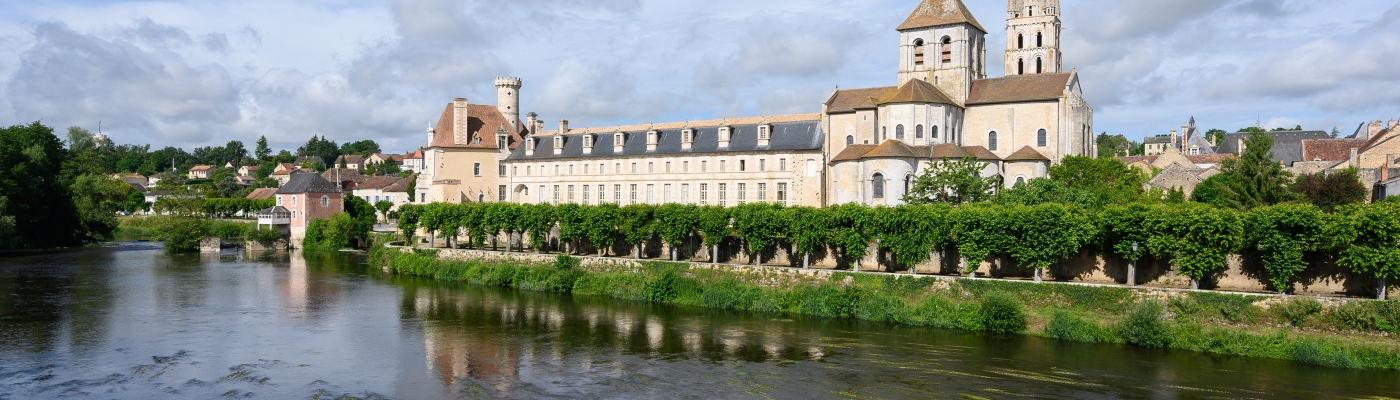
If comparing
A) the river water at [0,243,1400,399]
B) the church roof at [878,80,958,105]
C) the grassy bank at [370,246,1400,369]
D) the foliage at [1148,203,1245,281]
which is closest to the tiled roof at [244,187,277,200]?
the river water at [0,243,1400,399]

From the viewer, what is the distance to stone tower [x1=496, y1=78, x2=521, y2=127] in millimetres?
59969

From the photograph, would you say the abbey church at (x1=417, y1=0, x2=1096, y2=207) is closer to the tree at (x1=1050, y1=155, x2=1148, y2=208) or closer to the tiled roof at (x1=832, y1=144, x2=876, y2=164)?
the tiled roof at (x1=832, y1=144, x2=876, y2=164)

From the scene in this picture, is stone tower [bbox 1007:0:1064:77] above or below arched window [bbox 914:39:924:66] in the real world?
above

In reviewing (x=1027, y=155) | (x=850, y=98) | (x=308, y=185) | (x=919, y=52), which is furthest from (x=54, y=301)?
(x=1027, y=155)

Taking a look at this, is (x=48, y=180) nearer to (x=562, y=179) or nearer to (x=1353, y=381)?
(x=562, y=179)

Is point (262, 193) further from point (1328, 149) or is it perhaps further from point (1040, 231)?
point (1328, 149)

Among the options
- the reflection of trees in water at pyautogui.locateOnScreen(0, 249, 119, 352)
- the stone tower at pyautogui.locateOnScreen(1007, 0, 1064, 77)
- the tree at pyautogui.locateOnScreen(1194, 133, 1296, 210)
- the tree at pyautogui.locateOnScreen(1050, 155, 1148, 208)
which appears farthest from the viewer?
the stone tower at pyautogui.locateOnScreen(1007, 0, 1064, 77)

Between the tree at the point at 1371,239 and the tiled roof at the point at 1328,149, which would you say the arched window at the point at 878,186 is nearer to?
the tree at the point at 1371,239

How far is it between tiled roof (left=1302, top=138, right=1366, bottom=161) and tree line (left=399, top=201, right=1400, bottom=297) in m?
32.4

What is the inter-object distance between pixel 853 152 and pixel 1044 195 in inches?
375

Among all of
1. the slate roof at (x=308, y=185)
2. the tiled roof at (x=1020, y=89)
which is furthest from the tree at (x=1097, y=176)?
the slate roof at (x=308, y=185)

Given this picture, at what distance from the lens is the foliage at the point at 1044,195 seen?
3528 centimetres

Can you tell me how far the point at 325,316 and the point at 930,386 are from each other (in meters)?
18.8

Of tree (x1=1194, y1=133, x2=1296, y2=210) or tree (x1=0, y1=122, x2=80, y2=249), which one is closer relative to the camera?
tree (x1=1194, y1=133, x2=1296, y2=210)
